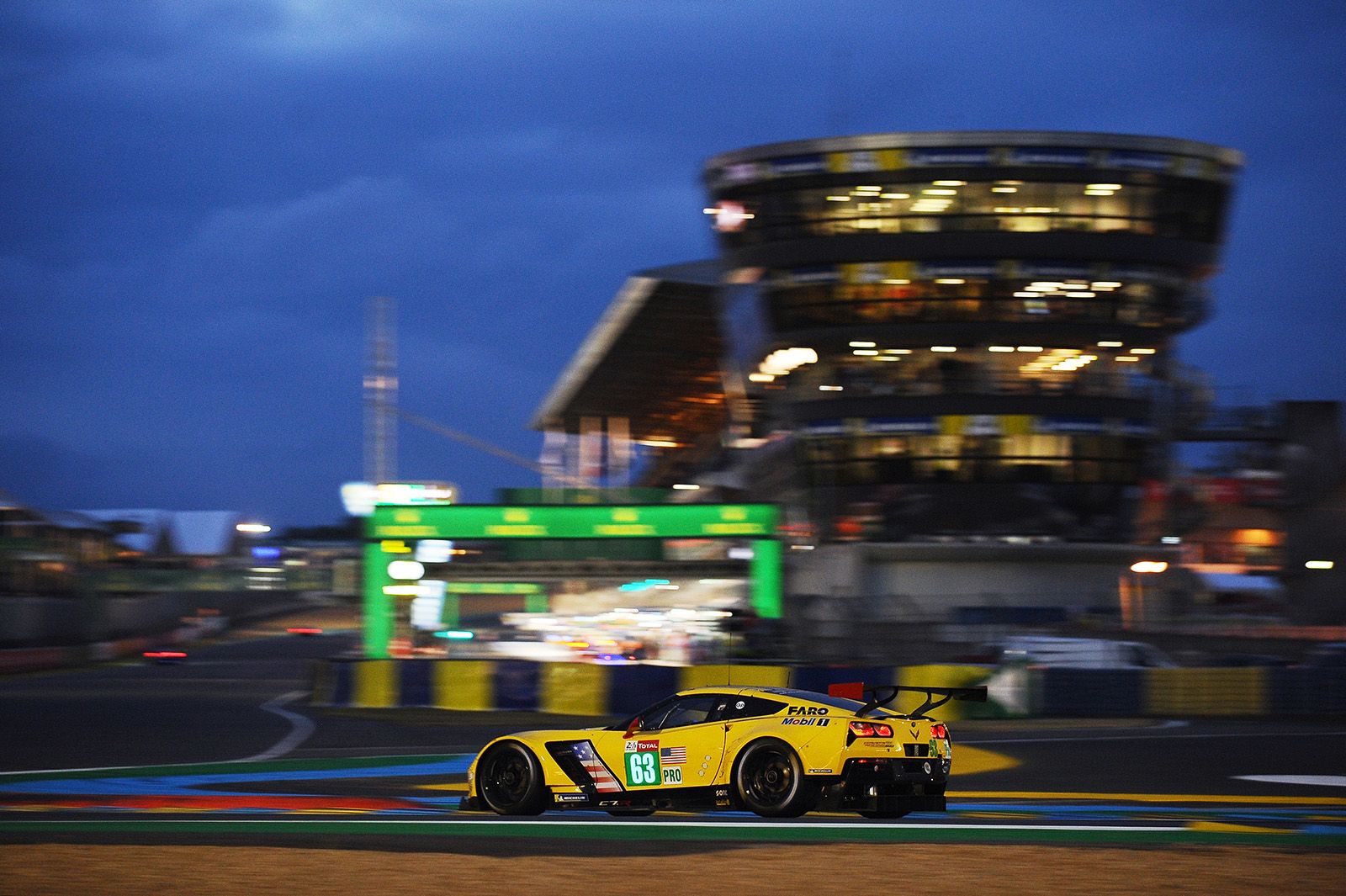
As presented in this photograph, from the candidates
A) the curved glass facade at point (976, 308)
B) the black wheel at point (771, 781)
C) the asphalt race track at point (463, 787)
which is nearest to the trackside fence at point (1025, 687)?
the asphalt race track at point (463, 787)

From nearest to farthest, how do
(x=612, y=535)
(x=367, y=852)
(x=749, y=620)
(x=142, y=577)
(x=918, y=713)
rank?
(x=367, y=852) < (x=918, y=713) < (x=749, y=620) < (x=612, y=535) < (x=142, y=577)

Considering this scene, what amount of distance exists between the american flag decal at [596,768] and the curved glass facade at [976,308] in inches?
1639

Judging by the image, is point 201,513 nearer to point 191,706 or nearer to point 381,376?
point 381,376

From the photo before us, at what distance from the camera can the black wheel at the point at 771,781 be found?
10.7 m

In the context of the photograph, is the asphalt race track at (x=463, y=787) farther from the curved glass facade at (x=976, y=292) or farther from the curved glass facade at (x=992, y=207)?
the curved glass facade at (x=992, y=207)

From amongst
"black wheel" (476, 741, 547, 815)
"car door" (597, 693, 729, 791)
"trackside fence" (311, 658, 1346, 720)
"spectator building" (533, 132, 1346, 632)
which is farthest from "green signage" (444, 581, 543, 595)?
"car door" (597, 693, 729, 791)

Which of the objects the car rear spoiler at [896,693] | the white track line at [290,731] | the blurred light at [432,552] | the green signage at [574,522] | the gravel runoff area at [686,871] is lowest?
the white track line at [290,731]

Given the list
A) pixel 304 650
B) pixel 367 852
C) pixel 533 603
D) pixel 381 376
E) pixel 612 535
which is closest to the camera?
pixel 367 852

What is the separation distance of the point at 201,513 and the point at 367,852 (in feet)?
444

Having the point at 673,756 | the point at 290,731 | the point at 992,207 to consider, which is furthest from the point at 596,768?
the point at 992,207

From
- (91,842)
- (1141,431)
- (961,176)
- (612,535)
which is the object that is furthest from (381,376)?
(91,842)

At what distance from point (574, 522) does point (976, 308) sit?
66.6 ft

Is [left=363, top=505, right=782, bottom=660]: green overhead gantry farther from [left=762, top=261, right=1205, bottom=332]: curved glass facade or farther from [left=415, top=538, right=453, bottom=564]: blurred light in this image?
[left=762, top=261, right=1205, bottom=332]: curved glass facade

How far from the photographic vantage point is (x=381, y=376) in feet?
135
